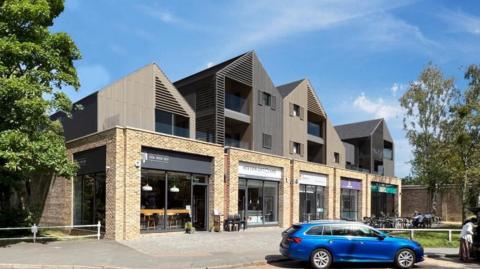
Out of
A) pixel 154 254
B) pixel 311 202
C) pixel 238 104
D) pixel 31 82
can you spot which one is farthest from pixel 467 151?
pixel 31 82

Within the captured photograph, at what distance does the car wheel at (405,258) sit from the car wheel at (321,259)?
201 centimetres

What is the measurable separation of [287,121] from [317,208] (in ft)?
20.6

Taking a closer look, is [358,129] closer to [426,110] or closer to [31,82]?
[426,110]

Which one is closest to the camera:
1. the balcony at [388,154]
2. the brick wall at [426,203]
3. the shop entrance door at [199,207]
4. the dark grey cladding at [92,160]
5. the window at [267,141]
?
the dark grey cladding at [92,160]

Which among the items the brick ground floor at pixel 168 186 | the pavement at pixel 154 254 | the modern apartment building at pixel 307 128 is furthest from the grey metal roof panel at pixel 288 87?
the pavement at pixel 154 254

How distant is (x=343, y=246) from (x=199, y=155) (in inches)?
435

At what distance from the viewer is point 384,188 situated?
43812 millimetres

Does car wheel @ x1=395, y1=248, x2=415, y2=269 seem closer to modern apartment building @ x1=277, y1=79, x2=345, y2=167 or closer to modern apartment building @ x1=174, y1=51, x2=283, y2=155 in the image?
modern apartment building @ x1=174, y1=51, x2=283, y2=155

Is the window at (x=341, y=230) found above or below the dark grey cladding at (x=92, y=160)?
below

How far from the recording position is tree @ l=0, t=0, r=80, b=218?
16.8 metres

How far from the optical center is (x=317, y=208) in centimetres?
3325

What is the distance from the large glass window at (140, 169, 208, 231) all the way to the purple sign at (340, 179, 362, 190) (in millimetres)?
15704

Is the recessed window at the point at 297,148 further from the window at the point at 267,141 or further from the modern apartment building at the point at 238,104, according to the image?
the window at the point at 267,141

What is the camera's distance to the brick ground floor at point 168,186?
19953 millimetres
